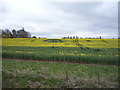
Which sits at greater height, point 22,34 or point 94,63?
point 22,34

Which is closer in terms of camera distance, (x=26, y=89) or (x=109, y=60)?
(x=26, y=89)

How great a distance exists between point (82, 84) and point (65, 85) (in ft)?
2.50

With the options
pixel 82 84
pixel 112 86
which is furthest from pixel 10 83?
pixel 112 86

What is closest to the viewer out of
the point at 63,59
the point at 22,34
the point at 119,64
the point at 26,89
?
the point at 26,89

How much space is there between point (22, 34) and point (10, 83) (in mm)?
46091

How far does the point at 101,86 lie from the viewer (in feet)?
11.3

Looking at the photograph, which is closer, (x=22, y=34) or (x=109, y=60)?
→ (x=109, y=60)

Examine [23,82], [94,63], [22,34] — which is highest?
[22,34]

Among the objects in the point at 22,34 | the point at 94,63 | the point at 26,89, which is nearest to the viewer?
the point at 26,89

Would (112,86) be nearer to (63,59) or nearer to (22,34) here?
(63,59)

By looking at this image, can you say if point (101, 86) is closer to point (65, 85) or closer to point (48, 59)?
point (65, 85)

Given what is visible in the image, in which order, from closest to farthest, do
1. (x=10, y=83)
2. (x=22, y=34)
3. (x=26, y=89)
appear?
1. (x=26, y=89)
2. (x=10, y=83)
3. (x=22, y=34)

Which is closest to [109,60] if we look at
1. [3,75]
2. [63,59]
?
[63,59]

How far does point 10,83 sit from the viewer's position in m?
3.39
